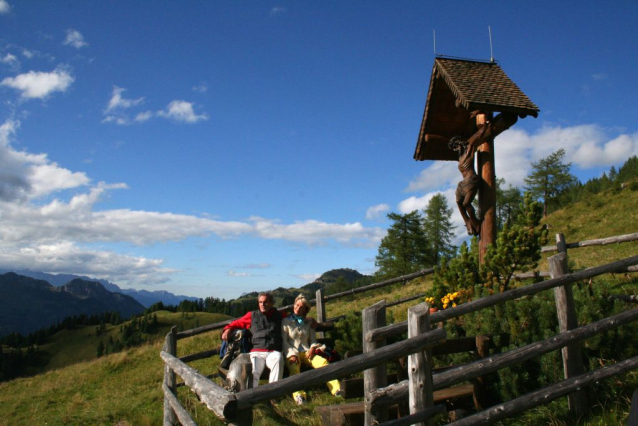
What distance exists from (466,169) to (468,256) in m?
1.90

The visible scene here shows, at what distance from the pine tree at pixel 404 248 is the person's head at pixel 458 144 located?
34.2 metres

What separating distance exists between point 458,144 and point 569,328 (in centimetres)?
552

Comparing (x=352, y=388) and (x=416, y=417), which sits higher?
(x=352, y=388)

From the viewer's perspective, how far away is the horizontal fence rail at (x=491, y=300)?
164 inches

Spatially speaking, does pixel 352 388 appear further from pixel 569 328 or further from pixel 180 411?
pixel 569 328

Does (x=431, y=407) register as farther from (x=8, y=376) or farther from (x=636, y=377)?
(x=8, y=376)

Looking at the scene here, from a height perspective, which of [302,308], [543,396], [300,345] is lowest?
[543,396]

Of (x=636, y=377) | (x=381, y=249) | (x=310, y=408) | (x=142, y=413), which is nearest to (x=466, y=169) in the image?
(x=636, y=377)

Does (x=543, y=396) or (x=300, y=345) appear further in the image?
(x=300, y=345)

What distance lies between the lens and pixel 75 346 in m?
113

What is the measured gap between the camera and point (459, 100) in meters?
8.98

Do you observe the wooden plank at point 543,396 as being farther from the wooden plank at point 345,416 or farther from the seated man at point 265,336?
the seated man at point 265,336

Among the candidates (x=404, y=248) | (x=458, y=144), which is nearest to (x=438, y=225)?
(x=404, y=248)

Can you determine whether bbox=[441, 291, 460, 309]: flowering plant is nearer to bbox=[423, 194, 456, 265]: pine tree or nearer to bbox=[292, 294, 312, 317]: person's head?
bbox=[292, 294, 312, 317]: person's head
